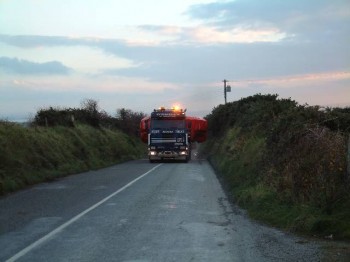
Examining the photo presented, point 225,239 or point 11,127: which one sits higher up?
point 11,127

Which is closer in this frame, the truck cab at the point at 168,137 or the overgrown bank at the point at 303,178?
the overgrown bank at the point at 303,178

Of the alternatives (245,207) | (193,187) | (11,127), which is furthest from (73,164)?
(245,207)

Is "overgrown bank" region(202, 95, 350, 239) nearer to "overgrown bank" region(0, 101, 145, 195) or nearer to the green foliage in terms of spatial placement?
"overgrown bank" region(0, 101, 145, 195)

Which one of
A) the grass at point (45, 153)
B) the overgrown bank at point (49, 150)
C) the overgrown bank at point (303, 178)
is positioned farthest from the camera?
the overgrown bank at point (49, 150)

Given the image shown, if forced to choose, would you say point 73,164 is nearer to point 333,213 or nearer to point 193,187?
point 193,187

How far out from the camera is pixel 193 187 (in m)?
16.8

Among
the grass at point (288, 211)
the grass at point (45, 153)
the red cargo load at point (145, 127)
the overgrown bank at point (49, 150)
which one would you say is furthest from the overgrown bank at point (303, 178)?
the red cargo load at point (145, 127)

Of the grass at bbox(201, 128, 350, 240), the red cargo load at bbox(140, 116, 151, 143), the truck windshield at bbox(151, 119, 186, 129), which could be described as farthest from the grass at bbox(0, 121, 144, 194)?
the grass at bbox(201, 128, 350, 240)

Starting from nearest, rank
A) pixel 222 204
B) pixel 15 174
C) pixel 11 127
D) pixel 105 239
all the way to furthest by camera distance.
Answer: pixel 105 239 < pixel 222 204 < pixel 15 174 < pixel 11 127

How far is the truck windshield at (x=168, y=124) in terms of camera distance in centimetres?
3519

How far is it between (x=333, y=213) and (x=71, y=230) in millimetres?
5044

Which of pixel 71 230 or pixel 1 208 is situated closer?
pixel 71 230

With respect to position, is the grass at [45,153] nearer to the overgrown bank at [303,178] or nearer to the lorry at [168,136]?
the lorry at [168,136]

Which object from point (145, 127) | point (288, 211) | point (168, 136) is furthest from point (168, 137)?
point (288, 211)
